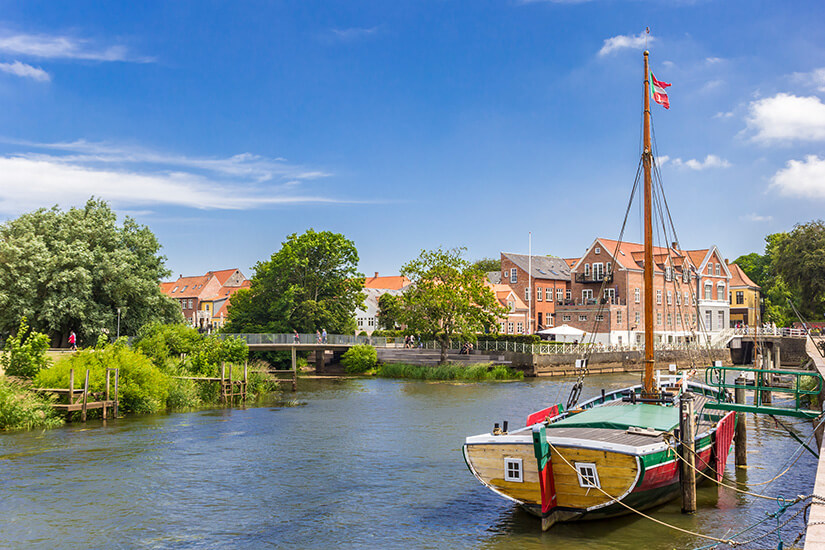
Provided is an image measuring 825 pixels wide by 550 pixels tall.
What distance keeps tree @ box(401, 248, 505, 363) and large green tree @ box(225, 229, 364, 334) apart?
31.6 ft

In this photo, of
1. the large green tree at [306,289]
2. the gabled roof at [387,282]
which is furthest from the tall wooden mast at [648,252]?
the gabled roof at [387,282]

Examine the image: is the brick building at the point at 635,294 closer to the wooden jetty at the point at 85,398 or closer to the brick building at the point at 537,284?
the brick building at the point at 537,284

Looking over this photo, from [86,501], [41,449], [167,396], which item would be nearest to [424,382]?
[167,396]

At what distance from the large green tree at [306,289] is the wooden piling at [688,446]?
172ft

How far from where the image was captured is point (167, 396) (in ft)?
122

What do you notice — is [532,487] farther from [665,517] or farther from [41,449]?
[41,449]

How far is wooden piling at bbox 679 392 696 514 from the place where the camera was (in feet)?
52.2

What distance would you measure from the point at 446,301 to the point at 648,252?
1515 inches

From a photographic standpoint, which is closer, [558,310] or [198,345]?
[198,345]

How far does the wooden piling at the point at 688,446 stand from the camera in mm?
15922

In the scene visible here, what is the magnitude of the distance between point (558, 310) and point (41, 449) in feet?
211

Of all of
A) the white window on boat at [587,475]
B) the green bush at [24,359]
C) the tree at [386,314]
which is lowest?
the white window on boat at [587,475]

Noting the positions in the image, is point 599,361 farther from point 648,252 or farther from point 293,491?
point 293,491

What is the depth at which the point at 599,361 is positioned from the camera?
64.5m
